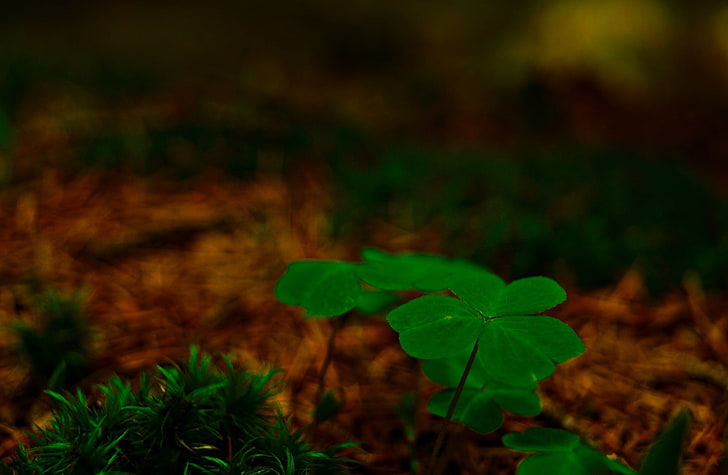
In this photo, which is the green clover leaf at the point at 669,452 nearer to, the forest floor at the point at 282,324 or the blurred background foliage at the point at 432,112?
the forest floor at the point at 282,324

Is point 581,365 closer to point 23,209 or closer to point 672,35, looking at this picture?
point 23,209

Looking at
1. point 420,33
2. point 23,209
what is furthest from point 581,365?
point 420,33

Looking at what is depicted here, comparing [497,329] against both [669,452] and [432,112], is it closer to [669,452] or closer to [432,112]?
[669,452]

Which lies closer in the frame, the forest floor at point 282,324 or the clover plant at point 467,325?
the clover plant at point 467,325

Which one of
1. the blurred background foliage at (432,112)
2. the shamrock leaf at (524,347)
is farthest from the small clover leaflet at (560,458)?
the blurred background foliage at (432,112)

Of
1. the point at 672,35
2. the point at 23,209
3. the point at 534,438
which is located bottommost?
the point at 23,209

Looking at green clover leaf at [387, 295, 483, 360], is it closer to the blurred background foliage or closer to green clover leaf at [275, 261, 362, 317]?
green clover leaf at [275, 261, 362, 317]
